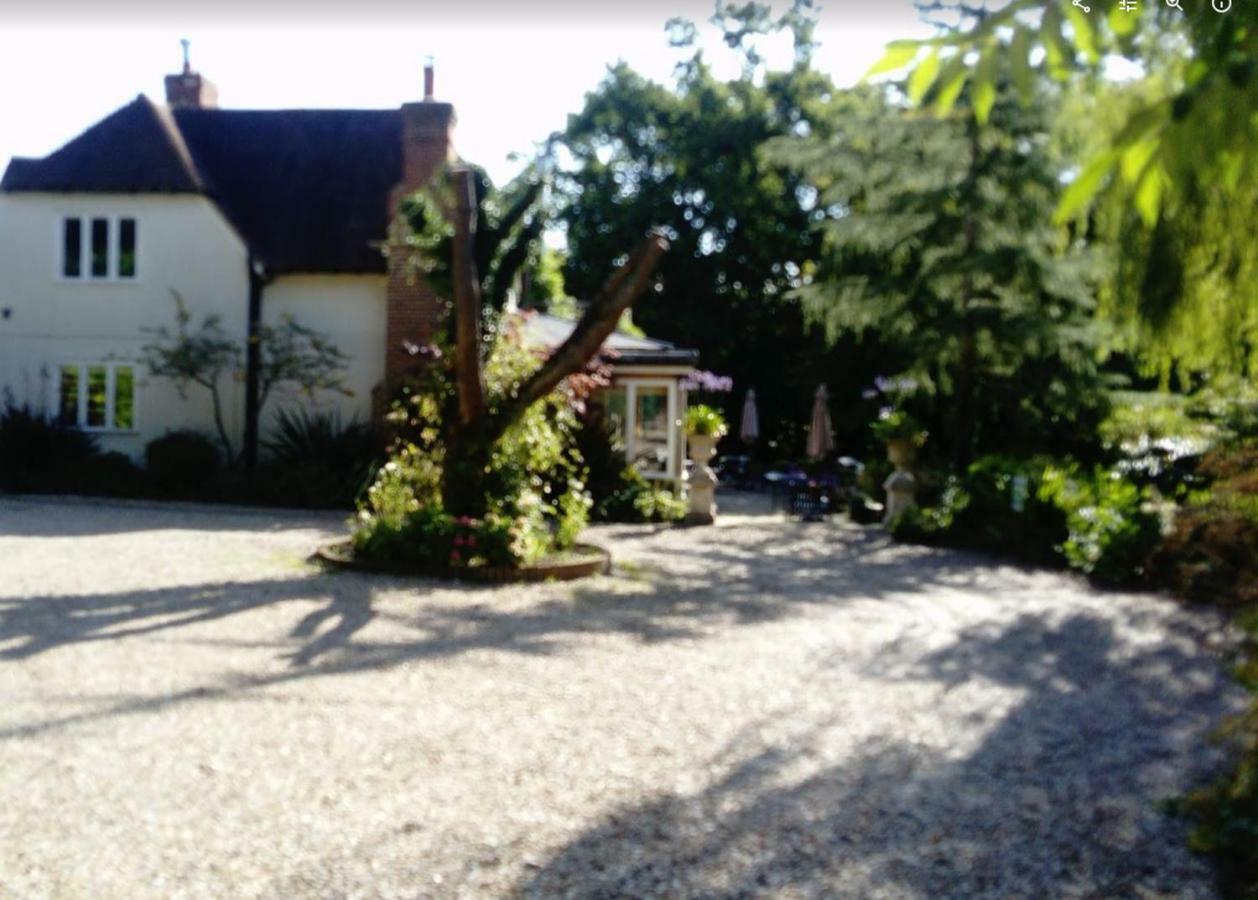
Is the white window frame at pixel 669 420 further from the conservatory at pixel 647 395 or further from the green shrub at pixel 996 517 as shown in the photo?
the green shrub at pixel 996 517

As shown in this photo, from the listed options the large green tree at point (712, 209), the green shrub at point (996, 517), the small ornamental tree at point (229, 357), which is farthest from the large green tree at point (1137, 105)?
the large green tree at point (712, 209)

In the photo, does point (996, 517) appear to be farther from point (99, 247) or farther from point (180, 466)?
point (99, 247)

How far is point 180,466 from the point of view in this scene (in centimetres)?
2123

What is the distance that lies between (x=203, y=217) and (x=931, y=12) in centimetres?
1269

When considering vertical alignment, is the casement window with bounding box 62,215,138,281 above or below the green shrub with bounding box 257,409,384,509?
above

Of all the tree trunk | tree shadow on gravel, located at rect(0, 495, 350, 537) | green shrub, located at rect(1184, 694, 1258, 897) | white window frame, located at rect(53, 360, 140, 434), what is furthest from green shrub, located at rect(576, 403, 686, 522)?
green shrub, located at rect(1184, 694, 1258, 897)

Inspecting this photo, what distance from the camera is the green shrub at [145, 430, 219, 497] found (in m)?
21.2

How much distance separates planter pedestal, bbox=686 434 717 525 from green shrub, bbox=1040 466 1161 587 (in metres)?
6.26

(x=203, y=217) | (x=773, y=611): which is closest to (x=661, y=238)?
(x=773, y=611)

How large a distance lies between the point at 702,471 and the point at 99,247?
11592 millimetres

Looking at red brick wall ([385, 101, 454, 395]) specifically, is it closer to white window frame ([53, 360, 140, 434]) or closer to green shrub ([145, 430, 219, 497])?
green shrub ([145, 430, 219, 497])

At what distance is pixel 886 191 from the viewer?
20953 millimetres

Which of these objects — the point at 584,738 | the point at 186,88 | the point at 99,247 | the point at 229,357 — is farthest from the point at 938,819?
the point at 186,88

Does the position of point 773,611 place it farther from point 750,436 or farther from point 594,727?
point 750,436
